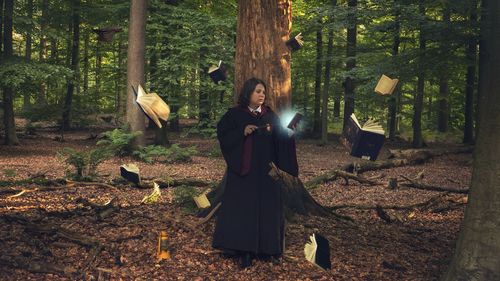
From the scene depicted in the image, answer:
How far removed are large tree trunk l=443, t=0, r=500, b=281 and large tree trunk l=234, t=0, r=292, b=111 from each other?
2.36 meters

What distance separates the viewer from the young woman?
15.9 ft

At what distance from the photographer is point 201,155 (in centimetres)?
1614

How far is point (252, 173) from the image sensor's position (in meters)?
4.88

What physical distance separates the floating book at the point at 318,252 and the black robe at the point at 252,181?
12.7 inches

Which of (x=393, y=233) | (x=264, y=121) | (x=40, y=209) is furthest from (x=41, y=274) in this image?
(x=393, y=233)

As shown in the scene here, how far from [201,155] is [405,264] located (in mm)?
11332

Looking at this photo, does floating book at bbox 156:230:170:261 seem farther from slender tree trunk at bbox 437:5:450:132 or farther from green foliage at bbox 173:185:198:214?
slender tree trunk at bbox 437:5:450:132

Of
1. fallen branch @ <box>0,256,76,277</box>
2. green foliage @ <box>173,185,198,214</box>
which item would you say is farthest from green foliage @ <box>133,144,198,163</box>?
fallen branch @ <box>0,256,76,277</box>

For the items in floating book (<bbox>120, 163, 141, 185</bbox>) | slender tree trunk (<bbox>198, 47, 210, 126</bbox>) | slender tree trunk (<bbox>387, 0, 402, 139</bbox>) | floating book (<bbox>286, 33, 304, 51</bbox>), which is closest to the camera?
floating book (<bbox>286, 33, 304, 51</bbox>)

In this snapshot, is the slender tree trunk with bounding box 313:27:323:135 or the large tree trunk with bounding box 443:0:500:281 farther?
the slender tree trunk with bounding box 313:27:323:135

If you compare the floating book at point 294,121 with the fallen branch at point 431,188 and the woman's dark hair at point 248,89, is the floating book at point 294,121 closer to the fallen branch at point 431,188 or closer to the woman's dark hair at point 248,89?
the woman's dark hair at point 248,89

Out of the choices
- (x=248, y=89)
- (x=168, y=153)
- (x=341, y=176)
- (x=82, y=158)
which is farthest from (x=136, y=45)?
(x=248, y=89)

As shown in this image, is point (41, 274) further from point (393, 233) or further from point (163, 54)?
point (163, 54)

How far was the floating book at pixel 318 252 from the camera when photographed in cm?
479
